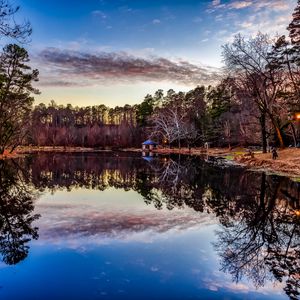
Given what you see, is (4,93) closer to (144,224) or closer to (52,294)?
(144,224)

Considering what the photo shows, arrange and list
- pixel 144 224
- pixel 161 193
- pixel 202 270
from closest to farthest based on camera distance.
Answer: pixel 202 270 < pixel 144 224 < pixel 161 193

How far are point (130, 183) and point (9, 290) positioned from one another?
50.7 feet

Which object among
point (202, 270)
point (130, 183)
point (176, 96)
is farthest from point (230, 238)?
point (176, 96)

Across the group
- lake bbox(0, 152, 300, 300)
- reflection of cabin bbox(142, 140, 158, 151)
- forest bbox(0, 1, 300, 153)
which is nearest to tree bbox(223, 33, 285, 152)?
forest bbox(0, 1, 300, 153)

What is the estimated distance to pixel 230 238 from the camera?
920 centimetres

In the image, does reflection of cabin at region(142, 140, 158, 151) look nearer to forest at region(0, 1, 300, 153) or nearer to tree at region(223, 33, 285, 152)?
forest at region(0, 1, 300, 153)

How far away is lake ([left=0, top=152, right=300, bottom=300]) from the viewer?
6160 millimetres

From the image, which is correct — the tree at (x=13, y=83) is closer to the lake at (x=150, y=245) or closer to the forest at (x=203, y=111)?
the forest at (x=203, y=111)

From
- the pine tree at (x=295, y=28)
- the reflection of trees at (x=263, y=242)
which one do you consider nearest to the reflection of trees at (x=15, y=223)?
the reflection of trees at (x=263, y=242)

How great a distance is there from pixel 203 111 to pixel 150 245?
258 feet

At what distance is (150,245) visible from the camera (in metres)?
8.61

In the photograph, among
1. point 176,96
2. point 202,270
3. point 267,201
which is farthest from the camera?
point 176,96

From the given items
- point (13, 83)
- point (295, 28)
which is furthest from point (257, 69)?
point (13, 83)

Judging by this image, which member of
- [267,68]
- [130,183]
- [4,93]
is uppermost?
[267,68]
